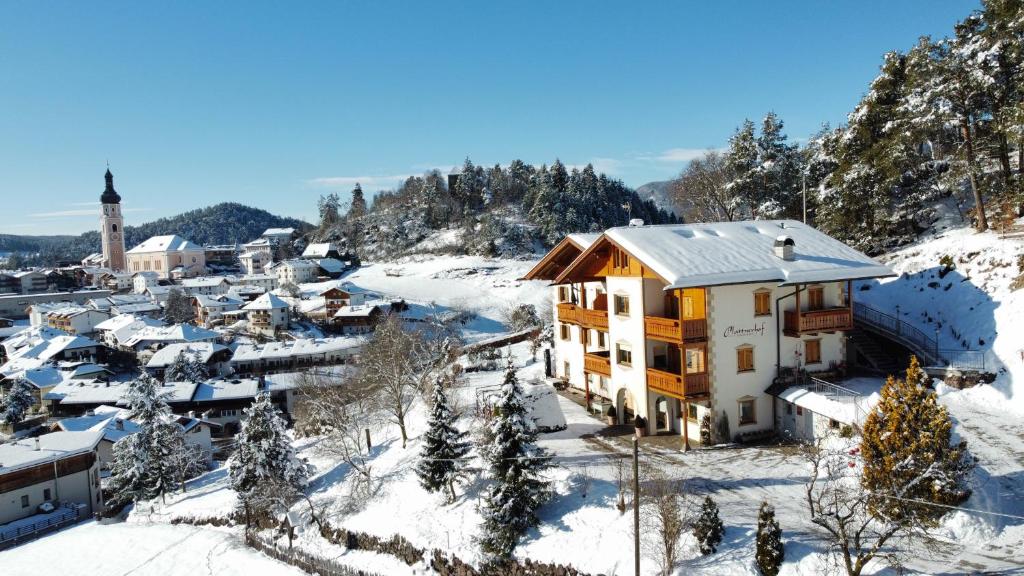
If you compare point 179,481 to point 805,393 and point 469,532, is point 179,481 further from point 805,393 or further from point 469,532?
point 805,393

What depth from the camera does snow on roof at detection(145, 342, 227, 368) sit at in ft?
244

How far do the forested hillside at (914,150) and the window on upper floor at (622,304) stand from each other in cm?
1534

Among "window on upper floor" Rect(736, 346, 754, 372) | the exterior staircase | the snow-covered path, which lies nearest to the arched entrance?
"window on upper floor" Rect(736, 346, 754, 372)

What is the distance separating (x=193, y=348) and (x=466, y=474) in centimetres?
6836

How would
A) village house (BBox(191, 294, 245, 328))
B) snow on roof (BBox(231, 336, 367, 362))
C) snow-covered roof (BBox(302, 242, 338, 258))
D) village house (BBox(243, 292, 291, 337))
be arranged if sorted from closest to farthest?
snow on roof (BBox(231, 336, 367, 362))
village house (BBox(243, 292, 291, 337))
village house (BBox(191, 294, 245, 328))
snow-covered roof (BBox(302, 242, 338, 258))

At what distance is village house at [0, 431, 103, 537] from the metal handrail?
161 ft

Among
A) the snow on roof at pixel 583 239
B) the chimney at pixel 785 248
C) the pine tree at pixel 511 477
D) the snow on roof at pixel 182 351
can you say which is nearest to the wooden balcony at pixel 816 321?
the chimney at pixel 785 248

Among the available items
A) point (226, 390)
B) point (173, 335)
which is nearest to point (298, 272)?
point (173, 335)

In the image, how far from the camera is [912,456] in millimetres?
13789

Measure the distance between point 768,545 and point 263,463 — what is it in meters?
24.2

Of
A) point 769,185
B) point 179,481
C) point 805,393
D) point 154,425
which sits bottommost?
point 179,481

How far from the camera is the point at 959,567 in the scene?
13.9 m

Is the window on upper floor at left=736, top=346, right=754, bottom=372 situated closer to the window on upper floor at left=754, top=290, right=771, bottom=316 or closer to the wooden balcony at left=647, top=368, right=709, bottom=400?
the window on upper floor at left=754, top=290, right=771, bottom=316

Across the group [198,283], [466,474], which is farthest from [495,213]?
[466,474]
